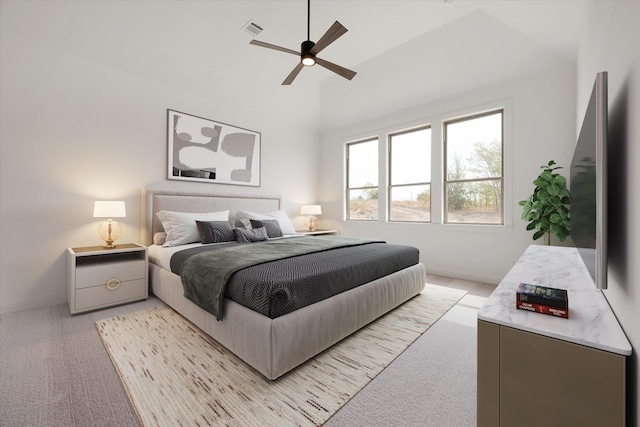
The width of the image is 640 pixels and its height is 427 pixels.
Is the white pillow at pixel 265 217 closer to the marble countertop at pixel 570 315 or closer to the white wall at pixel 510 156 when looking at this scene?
the white wall at pixel 510 156

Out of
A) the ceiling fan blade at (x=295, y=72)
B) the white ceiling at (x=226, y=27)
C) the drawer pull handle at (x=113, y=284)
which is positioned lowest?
the drawer pull handle at (x=113, y=284)

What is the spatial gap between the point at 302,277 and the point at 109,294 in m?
2.33

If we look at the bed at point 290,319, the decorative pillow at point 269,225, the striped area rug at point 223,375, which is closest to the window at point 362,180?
the decorative pillow at point 269,225

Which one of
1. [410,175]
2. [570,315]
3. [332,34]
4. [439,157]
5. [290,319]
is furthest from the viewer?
[410,175]

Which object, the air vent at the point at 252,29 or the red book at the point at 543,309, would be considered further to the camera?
the air vent at the point at 252,29

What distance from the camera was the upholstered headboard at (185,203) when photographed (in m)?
3.43

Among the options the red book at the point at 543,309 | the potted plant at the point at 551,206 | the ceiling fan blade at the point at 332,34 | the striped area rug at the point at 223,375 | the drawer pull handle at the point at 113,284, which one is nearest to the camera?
the red book at the point at 543,309

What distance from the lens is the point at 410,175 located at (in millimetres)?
4719

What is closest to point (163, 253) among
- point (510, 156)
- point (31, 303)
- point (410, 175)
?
point (31, 303)

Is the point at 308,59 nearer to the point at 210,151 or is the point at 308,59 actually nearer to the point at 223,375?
the point at 210,151

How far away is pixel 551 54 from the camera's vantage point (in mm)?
3158

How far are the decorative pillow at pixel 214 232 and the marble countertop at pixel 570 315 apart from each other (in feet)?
9.61

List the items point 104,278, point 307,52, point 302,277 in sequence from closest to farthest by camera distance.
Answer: point 302,277, point 307,52, point 104,278

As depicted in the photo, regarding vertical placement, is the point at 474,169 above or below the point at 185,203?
above
